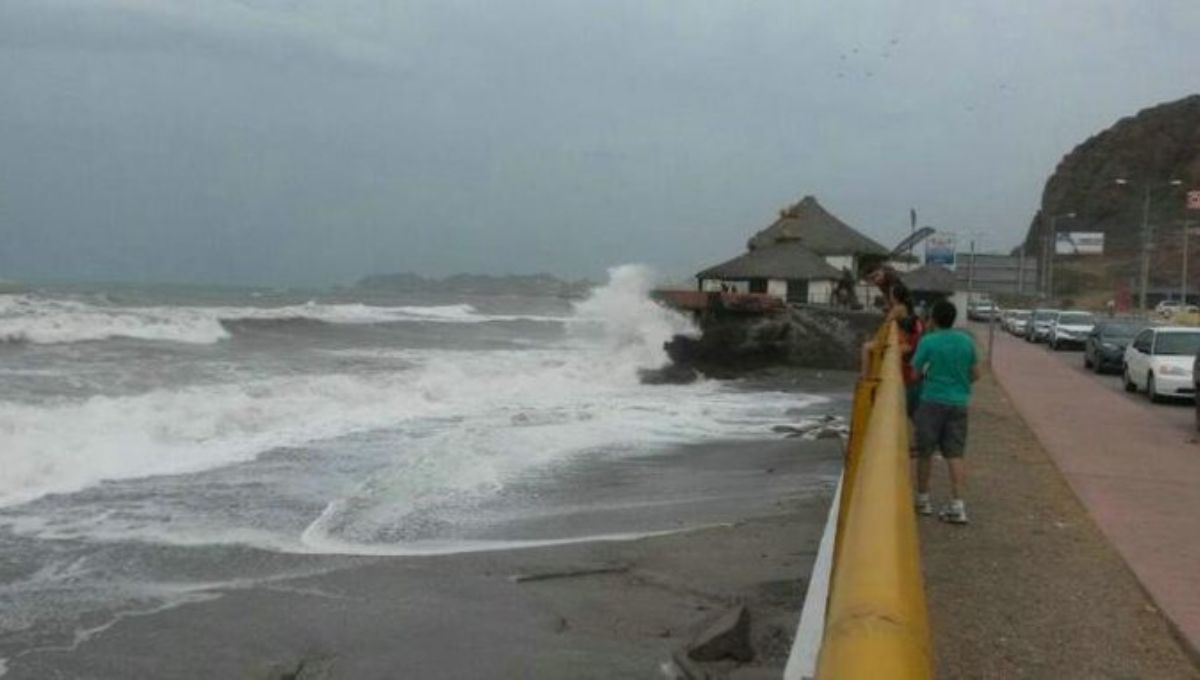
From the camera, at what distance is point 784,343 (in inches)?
1463

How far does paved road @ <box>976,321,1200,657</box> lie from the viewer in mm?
7656

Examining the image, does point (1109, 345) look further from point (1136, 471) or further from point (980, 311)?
point (980, 311)

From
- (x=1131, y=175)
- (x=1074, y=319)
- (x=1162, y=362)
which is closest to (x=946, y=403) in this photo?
(x=1162, y=362)

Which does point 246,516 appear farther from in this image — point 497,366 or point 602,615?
point 497,366

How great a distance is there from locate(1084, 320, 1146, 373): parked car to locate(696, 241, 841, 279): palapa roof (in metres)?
12.9

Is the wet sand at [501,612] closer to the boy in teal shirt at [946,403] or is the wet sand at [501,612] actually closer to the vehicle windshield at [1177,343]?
the boy in teal shirt at [946,403]

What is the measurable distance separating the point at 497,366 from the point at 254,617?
80.8 feet

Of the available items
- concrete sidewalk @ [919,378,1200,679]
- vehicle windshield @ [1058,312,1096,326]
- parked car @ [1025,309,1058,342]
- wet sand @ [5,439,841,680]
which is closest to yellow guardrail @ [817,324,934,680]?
concrete sidewalk @ [919,378,1200,679]

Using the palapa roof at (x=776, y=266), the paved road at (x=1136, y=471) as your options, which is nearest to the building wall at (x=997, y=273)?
the paved road at (x=1136, y=471)

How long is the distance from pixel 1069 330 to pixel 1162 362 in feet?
81.4

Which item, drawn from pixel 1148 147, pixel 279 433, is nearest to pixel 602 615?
pixel 279 433

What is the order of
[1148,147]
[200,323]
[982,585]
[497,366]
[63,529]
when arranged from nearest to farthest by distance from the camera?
[982,585], [63,529], [497,366], [200,323], [1148,147]

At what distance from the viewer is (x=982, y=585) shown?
7.31 m

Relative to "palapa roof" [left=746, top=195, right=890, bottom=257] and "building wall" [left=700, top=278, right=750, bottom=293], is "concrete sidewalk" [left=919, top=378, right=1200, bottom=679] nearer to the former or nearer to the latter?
"building wall" [left=700, top=278, right=750, bottom=293]
